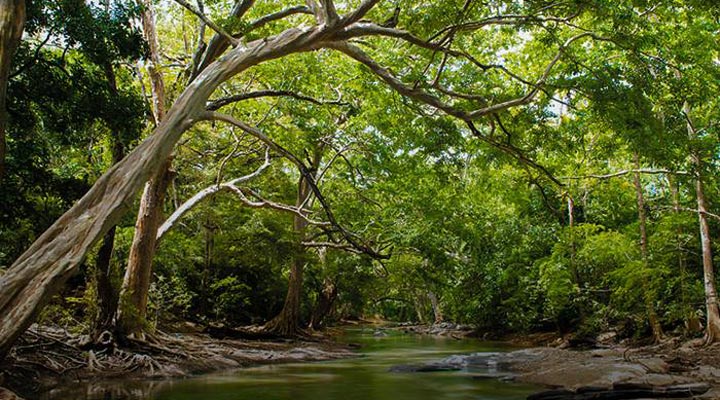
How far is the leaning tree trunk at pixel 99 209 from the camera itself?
541cm

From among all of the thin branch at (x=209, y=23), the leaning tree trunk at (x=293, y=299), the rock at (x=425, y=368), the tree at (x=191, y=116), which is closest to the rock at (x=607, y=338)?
the rock at (x=425, y=368)

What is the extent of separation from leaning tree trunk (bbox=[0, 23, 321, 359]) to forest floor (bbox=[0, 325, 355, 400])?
1.03 meters

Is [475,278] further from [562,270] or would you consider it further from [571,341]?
[571,341]

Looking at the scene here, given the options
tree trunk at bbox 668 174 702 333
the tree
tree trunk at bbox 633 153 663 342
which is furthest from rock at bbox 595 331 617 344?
the tree

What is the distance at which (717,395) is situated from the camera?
685 cm

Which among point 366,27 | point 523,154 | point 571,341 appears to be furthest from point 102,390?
point 571,341

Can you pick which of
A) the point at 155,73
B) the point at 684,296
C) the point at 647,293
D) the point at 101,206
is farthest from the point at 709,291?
the point at 155,73

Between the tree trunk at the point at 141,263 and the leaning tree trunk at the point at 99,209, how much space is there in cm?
476

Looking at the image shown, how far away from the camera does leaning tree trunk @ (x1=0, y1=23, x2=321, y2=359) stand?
541 cm

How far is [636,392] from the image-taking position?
728cm

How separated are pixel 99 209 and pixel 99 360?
4.72 m

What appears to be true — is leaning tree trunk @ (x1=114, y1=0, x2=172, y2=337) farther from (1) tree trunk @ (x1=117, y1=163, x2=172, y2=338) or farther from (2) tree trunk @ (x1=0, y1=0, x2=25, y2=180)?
(2) tree trunk @ (x1=0, y1=0, x2=25, y2=180)

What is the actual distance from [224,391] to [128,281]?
3679mm

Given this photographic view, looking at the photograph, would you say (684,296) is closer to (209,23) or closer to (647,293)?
(647,293)
